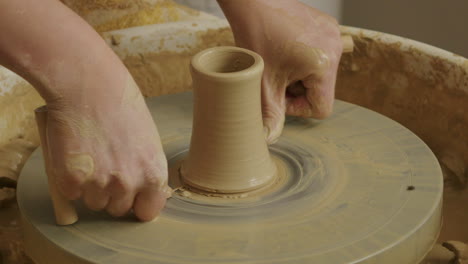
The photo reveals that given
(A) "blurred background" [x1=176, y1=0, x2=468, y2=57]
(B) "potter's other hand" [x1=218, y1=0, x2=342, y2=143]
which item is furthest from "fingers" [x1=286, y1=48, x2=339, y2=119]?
(A) "blurred background" [x1=176, y1=0, x2=468, y2=57]

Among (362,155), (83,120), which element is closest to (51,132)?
(83,120)

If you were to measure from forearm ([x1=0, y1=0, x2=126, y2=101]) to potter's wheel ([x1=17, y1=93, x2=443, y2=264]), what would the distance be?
283 millimetres

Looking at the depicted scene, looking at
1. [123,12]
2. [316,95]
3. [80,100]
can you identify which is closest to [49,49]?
[80,100]

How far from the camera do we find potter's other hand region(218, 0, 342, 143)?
1.58m

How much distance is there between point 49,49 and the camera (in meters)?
1.11

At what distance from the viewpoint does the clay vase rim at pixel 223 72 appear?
1248 mm

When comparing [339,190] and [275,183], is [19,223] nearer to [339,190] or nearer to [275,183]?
[275,183]

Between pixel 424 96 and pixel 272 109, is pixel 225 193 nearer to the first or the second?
pixel 272 109

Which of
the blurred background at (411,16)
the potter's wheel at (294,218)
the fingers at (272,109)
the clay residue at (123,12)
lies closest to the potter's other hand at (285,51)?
the fingers at (272,109)

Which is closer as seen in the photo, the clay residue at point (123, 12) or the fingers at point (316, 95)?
the fingers at point (316, 95)

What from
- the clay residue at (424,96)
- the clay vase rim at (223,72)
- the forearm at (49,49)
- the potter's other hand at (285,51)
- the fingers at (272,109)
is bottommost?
the clay residue at (424,96)

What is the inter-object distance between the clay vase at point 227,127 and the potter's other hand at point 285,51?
225 millimetres

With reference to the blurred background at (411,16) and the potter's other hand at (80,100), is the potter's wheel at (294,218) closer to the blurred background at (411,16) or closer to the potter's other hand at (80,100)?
the potter's other hand at (80,100)

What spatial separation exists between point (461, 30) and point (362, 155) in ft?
5.75
